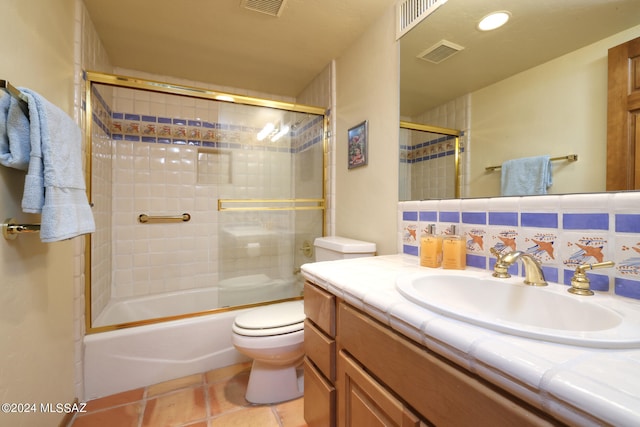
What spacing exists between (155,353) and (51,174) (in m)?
1.18

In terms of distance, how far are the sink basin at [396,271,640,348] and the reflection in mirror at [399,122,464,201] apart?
1.36ft

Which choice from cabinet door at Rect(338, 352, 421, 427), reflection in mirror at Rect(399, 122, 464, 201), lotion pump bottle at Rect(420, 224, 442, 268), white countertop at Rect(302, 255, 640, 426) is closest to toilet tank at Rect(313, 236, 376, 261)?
reflection in mirror at Rect(399, 122, 464, 201)

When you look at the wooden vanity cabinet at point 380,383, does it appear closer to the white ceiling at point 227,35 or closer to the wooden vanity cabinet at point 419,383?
the wooden vanity cabinet at point 419,383

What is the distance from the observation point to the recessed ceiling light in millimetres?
956

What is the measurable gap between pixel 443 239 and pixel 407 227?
11.3 inches

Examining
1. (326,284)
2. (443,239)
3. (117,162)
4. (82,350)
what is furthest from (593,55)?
(117,162)

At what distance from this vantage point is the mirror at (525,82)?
74cm

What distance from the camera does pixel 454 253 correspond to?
1001 millimetres

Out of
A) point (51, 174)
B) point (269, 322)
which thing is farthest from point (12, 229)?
point (269, 322)

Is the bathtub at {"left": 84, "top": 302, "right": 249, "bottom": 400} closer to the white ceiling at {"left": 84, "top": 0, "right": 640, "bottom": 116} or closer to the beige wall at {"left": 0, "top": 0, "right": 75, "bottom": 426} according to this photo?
the beige wall at {"left": 0, "top": 0, "right": 75, "bottom": 426}

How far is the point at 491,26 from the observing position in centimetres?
101

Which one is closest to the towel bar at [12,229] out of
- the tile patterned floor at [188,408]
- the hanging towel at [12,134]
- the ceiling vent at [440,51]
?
the hanging towel at [12,134]

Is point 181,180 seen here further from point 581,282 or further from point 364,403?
point 581,282

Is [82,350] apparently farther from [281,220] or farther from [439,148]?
[439,148]
